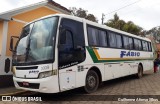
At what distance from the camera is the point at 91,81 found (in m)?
8.79

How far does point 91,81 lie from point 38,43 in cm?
279

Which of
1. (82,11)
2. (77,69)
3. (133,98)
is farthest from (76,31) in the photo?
(82,11)

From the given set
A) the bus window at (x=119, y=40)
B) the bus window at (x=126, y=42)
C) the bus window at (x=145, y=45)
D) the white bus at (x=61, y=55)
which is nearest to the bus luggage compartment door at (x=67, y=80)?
the white bus at (x=61, y=55)

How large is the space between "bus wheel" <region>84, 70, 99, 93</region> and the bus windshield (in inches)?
91.3

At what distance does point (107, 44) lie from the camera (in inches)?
402

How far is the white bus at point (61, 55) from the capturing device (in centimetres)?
689

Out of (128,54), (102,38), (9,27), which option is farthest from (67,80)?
(128,54)

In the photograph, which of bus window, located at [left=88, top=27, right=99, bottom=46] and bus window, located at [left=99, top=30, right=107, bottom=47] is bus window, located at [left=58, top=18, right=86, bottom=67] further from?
bus window, located at [left=99, top=30, right=107, bottom=47]

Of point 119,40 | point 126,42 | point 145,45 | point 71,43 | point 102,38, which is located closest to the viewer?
point 71,43

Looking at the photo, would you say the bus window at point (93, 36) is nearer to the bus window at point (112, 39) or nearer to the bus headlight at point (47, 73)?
the bus window at point (112, 39)

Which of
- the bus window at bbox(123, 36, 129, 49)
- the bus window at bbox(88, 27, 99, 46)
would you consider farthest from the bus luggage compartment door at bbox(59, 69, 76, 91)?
the bus window at bbox(123, 36, 129, 49)

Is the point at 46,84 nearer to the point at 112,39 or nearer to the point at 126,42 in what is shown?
the point at 112,39

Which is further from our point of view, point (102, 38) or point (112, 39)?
point (112, 39)

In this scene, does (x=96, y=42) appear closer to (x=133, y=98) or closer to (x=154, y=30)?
(x=133, y=98)
